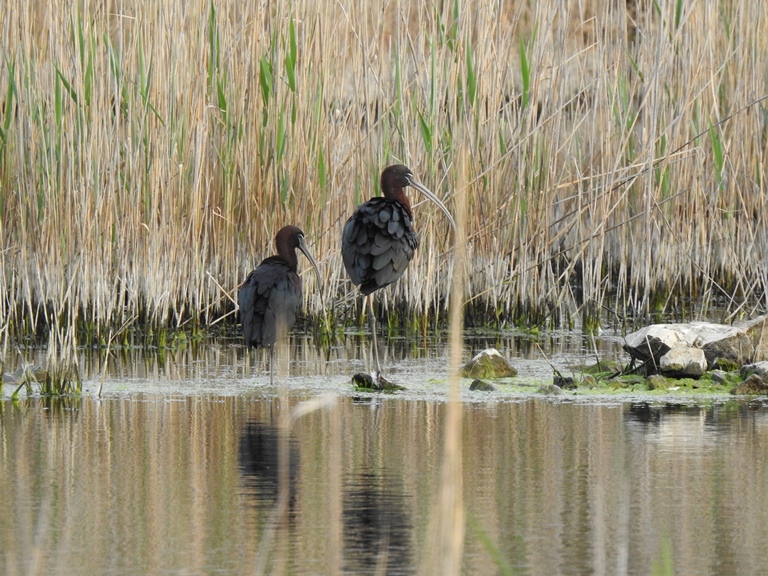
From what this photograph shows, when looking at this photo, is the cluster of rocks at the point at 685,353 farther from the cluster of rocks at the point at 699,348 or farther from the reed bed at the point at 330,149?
the reed bed at the point at 330,149

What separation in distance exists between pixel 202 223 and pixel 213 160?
0.40 meters

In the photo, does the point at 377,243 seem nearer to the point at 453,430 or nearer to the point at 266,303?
the point at 266,303

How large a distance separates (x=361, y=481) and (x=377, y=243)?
2991mm

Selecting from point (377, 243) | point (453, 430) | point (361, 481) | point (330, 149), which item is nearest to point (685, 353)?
point (377, 243)

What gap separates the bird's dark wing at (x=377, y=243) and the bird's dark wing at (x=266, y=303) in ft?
1.18

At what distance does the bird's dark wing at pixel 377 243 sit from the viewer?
7.73 metres

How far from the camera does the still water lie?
3.89 m

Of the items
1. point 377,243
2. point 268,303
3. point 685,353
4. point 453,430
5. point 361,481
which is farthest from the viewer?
point 377,243

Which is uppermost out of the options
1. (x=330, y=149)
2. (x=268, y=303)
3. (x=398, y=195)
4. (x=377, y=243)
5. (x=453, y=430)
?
(x=330, y=149)

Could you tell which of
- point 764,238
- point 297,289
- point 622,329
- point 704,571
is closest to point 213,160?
point 297,289

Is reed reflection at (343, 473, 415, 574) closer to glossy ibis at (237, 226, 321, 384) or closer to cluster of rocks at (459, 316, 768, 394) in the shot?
cluster of rocks at (459, 316, 768, 394)

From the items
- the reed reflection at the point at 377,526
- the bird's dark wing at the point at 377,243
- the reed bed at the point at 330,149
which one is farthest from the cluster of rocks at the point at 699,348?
the reed reflection at the point at 377,526

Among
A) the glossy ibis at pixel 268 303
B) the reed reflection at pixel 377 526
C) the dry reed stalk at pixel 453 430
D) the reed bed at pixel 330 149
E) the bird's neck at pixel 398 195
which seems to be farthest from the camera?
the bird's neck at pixel 398 195

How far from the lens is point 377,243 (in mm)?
7707
